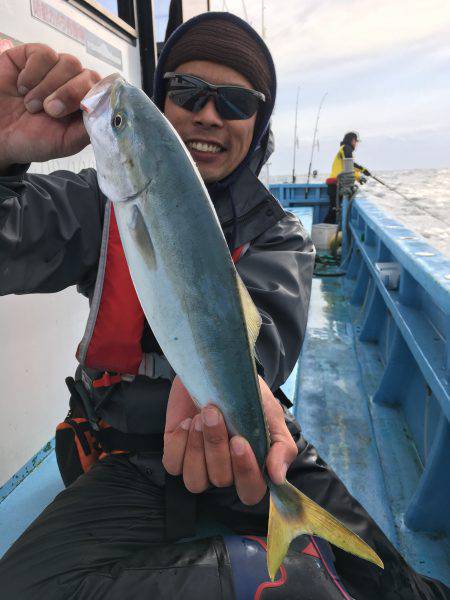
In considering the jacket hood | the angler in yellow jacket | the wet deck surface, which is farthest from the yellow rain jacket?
the jacket hood

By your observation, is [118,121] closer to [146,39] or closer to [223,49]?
[223,49]

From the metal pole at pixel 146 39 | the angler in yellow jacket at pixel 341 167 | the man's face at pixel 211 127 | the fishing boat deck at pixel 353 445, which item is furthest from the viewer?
the angler in yellow jacket at pixel 341 167

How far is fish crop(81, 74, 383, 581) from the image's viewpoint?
1.20 meters

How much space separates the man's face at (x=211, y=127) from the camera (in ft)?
6.89

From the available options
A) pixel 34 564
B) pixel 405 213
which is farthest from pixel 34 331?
pixel 405 213

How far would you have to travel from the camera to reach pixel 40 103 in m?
1.56

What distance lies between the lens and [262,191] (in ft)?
7.71

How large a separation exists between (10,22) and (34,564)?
109 inches

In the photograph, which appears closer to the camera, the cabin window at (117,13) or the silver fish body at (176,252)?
the silver fish body at (176,252)

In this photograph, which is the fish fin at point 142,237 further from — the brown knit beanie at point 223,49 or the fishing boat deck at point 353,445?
the fishing boat deck at point 353,445

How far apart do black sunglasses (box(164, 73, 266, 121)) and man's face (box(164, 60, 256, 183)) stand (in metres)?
0.02

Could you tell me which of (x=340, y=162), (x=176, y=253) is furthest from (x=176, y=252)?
(x=340, y=162)

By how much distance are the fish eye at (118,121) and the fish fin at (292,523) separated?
1.16 meters

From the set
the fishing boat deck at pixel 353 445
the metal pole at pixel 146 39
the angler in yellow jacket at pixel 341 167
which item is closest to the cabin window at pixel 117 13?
the metal pole at pixel 146 39
